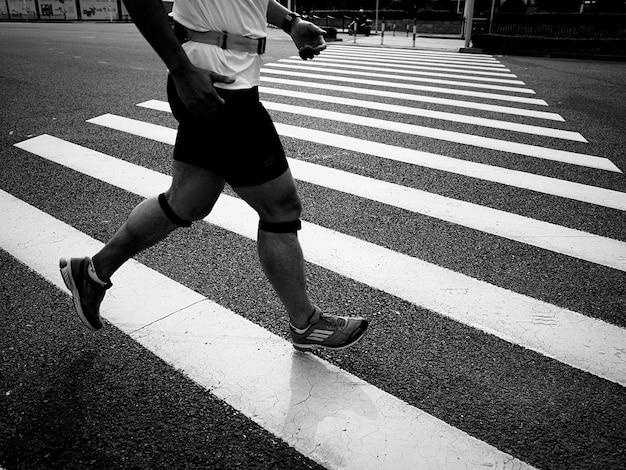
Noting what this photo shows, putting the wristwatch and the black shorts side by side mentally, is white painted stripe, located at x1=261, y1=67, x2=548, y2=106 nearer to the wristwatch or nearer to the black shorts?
the wristwatch

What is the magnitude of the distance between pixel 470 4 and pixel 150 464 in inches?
743

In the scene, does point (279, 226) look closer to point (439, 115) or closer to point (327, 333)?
point (327, 333)

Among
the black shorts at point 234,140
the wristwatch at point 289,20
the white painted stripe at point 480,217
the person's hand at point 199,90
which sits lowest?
the white painted stripe at point 480,217

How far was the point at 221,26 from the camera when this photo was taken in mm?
1718

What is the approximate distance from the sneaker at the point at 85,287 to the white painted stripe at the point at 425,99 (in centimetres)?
633

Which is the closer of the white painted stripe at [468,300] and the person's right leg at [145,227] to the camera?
the person's right leg at [145,227]

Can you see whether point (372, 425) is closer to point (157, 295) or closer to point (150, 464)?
point (150, 464)

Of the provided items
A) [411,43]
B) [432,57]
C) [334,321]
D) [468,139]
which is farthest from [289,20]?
→ [411,43]

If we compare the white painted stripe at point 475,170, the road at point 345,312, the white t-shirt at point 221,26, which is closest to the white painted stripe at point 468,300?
the road at point 345,312

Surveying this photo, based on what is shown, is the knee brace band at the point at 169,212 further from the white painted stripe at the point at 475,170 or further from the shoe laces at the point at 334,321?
the white painted stripe at the point at 475,170

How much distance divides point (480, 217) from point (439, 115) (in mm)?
3607

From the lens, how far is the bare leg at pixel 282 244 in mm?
1860

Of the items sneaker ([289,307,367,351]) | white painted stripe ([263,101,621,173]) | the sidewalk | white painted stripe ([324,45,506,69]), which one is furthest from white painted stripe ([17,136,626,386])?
the sidewalk

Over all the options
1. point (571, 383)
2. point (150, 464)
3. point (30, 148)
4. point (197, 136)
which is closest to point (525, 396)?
point (571, 383)
